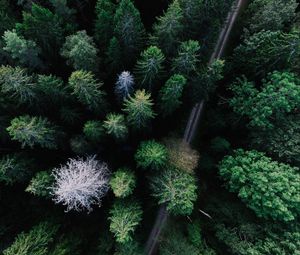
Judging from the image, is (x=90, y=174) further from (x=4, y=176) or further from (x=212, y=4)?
(x=212, y=4)

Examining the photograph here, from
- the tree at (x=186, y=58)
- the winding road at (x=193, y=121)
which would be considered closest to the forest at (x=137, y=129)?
the tree at (x=186, y=58)

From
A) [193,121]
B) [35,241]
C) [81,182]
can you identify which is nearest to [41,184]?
[81,182]

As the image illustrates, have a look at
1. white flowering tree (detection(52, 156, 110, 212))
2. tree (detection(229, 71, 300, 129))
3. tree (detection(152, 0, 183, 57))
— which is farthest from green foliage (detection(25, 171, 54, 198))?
tree (detection(229, 71, 300, 129))

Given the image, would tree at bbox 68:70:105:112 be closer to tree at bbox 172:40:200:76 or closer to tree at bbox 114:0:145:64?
tree at bbox 114:0:145:64

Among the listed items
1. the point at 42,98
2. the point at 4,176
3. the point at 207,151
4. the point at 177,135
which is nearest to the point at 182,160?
the point at 177,135

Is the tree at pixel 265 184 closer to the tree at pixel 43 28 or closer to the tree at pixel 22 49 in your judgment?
the tree at pixel 43 28

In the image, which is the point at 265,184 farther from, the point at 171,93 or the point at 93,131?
the point at 93,131
